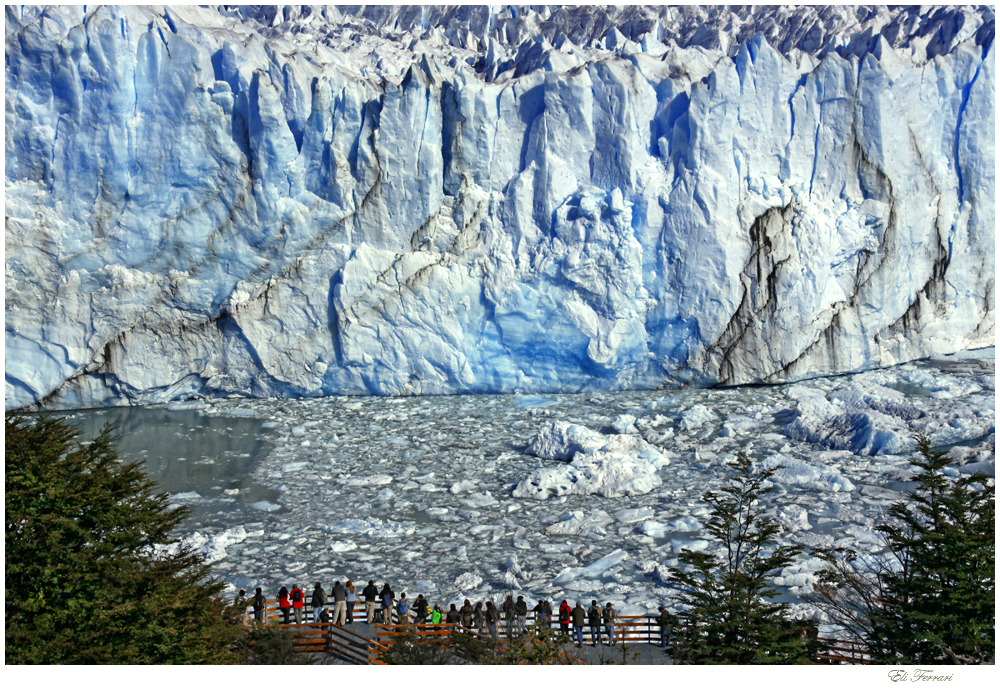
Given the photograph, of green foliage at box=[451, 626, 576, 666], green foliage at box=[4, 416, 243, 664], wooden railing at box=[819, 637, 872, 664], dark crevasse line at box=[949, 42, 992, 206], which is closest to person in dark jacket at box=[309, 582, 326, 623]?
green foliage at box=[4, 416, 243, 664]

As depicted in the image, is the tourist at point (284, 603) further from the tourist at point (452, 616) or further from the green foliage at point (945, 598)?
the green foliage at point (945, 598)

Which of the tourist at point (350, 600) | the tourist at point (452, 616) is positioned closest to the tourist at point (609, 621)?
the tourist at point (452, 616)

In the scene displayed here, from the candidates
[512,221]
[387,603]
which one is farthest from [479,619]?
[512,221]

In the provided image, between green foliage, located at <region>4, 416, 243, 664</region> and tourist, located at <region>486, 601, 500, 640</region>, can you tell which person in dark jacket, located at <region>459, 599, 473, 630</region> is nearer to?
tourist, located at <region>486, 601, 500, 640</region>

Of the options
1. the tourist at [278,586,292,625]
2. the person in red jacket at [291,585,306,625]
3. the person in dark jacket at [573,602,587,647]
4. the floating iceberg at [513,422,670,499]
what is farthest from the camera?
the floating iceberg at [513,422,670,499]

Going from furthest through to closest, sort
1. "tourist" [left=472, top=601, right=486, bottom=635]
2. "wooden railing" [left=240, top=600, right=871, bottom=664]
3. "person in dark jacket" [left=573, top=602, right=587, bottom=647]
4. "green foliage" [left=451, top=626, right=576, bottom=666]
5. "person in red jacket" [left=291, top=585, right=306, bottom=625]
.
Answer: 1. "person in red jacket" [left=291, top=585, right=306, bottom=625]
2. "person in dark jacket" [left=573, top=602, right=587, bottom=647]
3. "tourist" [left=472, top=601, right=486, bottom=635]
4. "wooden railing" [left=240, top=600, right=871, bottom=664]
5. "green foliage" [left=451, top=626, right=576, bottom=666]

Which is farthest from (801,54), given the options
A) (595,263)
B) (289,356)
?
(289,356)
